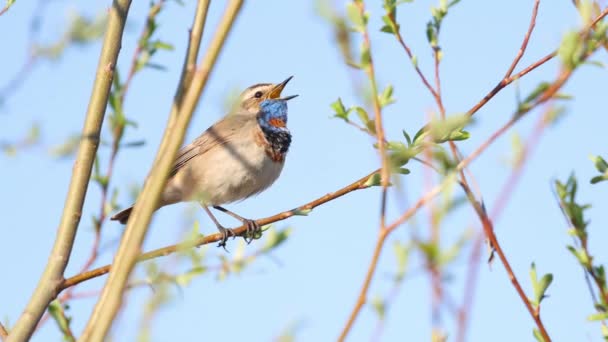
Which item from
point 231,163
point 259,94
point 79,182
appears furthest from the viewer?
point 259,94

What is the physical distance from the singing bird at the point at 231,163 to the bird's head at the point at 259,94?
19.7 inches

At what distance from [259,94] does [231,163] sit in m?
1.52

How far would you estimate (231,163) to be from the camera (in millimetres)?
7289

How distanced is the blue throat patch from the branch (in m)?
4.49

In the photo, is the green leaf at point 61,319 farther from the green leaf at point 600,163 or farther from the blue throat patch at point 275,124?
the blue throat patch at point 275,124

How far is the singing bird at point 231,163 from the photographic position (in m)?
7.29

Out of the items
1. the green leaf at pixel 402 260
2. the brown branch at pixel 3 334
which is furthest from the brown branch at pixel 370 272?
the brown branch at pixel 3 334

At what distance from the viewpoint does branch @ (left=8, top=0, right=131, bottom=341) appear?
Result: 2.53 meters

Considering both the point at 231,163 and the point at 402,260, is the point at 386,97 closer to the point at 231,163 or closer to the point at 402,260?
the point at 402,260

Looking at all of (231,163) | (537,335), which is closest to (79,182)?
(537,335)

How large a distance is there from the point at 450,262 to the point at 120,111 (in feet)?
9.16

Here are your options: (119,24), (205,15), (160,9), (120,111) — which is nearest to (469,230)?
(205,15)

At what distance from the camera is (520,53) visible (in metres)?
2.69

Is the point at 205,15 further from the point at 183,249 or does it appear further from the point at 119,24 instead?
the point at 119,24
